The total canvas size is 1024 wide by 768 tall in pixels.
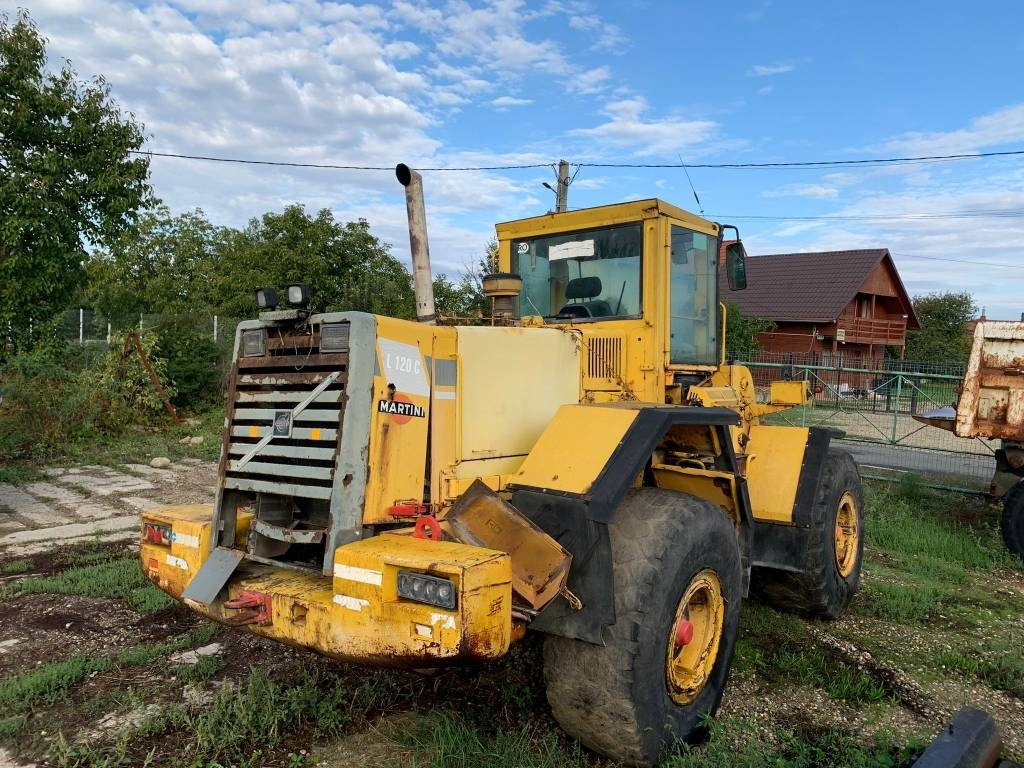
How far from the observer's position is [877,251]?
1186 inches

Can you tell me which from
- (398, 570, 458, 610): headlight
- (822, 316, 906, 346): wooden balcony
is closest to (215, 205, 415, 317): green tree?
(398, 570, 458, 610): headlight

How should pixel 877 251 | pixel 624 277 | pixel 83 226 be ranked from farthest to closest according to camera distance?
pixel 877 251 < pixel 83 226 < pixel 624 277

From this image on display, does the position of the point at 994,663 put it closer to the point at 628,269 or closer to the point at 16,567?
the point at 628,269

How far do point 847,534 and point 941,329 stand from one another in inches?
1475

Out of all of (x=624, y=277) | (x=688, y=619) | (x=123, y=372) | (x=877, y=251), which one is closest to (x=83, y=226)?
(x=123, y=372)

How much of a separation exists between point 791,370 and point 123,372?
12.2m

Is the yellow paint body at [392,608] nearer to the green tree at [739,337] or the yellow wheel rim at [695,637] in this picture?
the yellow wheel rim at [695,637]

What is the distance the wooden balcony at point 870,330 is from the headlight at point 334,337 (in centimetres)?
2818

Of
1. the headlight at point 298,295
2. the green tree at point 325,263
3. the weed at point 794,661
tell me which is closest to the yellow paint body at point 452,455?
the headlight at point 298,295

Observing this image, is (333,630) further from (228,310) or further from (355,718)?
(228,310)

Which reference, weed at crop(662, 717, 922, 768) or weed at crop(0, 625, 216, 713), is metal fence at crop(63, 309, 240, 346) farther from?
weed at crop(662, 717, 922, 768)

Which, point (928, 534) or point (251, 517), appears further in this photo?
point (928, 534)

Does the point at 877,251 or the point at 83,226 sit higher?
the point at 877,251

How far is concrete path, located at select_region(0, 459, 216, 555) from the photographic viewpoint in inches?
277
